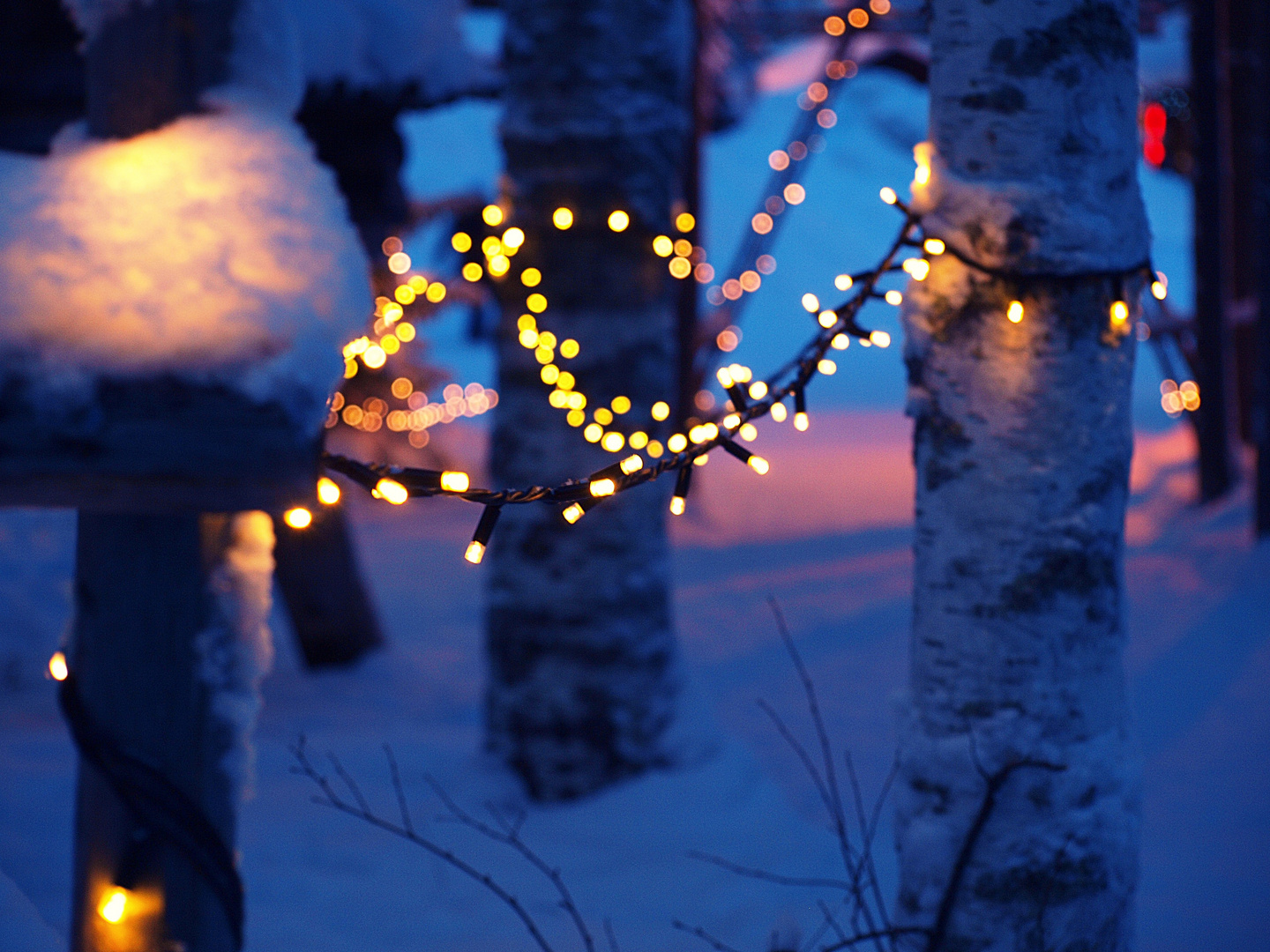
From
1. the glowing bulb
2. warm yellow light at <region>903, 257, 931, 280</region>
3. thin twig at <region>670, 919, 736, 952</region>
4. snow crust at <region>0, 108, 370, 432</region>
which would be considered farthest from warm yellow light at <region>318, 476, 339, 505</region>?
warm yellow light at <region>903, 257, 931, 280</region>

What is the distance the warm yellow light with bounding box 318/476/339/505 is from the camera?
5.09 feet

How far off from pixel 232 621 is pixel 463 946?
4.19 ft

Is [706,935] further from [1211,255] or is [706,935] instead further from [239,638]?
[1211,255]

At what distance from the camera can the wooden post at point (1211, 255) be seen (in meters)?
6.53

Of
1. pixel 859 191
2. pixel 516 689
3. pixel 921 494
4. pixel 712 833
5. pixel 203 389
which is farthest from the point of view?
pixel 859 191

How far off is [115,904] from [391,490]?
0.81 metres

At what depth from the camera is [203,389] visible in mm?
1413

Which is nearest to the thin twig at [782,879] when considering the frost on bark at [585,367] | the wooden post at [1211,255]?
the frost on bark at [585,367]

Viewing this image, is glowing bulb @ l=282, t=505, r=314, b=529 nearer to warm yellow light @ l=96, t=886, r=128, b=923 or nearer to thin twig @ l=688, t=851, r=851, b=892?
warm yellow light @ l=96, t=886, r=128, b=923

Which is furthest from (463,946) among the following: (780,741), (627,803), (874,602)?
(874,602)

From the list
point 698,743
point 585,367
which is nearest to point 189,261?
point 585,367

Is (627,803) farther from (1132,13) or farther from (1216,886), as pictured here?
(1132,13)

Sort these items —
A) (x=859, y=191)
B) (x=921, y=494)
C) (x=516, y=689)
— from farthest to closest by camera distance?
(x=859, y=191) → (x=516, y=689) → (x=921, y=494)

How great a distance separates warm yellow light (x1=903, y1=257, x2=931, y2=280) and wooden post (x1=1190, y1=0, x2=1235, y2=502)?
565 cm
